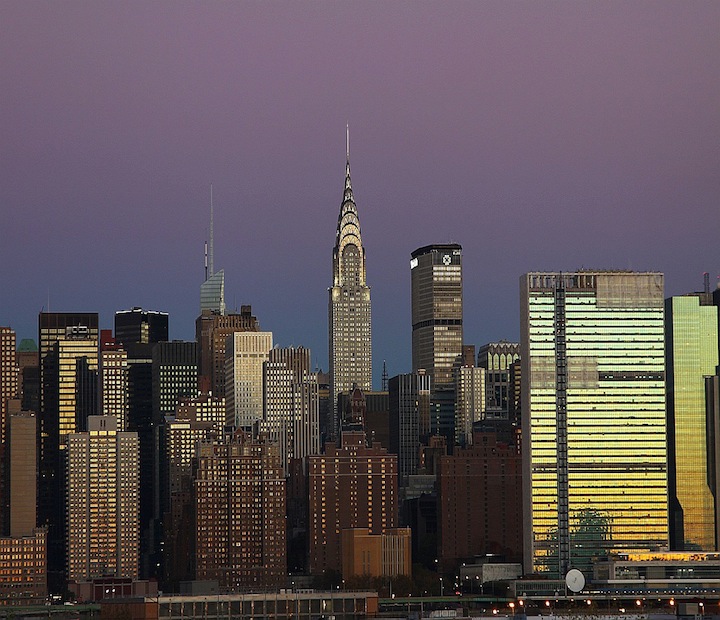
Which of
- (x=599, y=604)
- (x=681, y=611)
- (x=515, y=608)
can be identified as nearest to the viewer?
(x=681, y=611)

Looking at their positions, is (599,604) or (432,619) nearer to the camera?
(432,619)

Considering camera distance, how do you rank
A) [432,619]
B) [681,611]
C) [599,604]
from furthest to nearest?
[599,604] < [432,619] < [681,611]

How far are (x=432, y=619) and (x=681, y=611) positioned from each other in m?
23.1

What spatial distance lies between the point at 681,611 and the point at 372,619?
311ft

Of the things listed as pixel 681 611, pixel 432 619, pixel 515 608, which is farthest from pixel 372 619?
pixel 681 611

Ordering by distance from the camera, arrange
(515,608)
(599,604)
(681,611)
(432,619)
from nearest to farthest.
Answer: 1. (681,611)
2. (432,619)
3. (515,608)
4. (599,604)

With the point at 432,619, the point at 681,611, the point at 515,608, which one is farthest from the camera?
the point at 515,608

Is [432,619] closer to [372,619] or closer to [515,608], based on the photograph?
[515,608]

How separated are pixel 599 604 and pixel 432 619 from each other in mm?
73328

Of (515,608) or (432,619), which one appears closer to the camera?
(432,619)

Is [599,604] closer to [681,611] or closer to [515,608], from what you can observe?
[515,608]

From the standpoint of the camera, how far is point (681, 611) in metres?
104

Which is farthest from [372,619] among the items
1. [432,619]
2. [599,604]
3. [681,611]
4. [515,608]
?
[681,611]

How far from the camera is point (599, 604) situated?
19462cm
